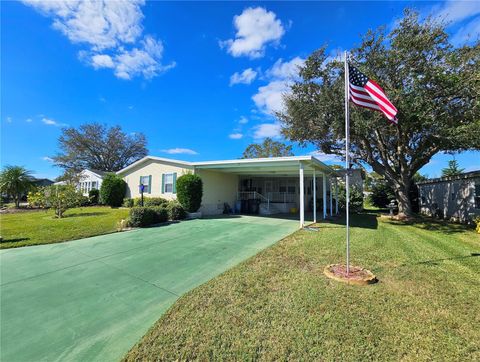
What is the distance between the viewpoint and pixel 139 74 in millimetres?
13820

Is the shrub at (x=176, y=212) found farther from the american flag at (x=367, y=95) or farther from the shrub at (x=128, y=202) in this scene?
the american flag at (x=367, y=95)

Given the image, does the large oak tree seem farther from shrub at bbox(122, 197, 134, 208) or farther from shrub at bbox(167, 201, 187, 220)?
shrub at bbox(122, 197, 134, 208)

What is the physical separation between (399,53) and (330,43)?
3650 millimetres

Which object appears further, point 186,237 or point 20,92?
point 20,92

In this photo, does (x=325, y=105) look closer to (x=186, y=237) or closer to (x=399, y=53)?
(x=399, y=53)

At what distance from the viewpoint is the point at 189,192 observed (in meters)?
12.2

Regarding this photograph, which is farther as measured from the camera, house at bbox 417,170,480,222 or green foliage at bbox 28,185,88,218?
green foliage at bbox 28,185,88,218

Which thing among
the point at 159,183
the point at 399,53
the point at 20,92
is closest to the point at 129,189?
the point at 159,183

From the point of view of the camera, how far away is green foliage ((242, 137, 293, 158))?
3522 cm

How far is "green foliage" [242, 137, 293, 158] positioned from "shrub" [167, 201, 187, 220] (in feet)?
82.7

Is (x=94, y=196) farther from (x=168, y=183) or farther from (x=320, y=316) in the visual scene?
(x=320, y=316)

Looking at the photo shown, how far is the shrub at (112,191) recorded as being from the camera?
16.7 m

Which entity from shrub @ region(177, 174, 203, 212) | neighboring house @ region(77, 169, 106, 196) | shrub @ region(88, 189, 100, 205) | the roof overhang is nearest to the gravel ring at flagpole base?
the roof overhang

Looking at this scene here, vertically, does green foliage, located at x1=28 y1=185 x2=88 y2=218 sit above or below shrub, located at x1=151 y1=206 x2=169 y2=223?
above
